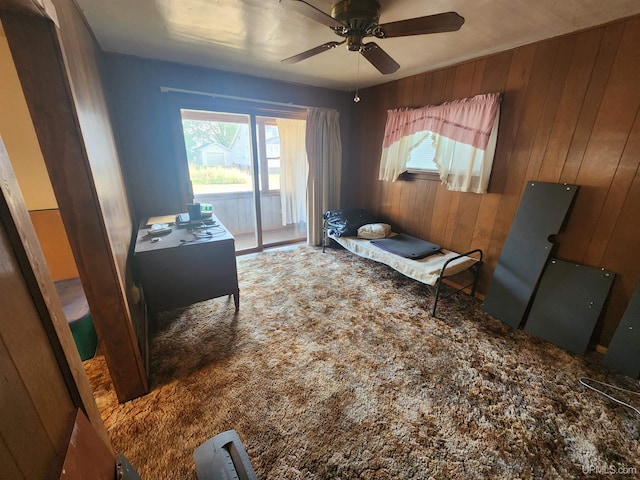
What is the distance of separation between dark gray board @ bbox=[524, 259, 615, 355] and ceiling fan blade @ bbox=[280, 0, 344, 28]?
2427mm

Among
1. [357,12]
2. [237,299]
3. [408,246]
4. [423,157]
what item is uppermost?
[357,12]

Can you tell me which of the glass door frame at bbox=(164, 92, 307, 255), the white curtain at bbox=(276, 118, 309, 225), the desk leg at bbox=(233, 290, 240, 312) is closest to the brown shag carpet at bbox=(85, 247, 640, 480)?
the desk leg at bbox=(233, 290, 240, 312)

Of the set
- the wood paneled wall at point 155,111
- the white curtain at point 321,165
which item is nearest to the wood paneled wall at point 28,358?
the wood paneled wall at point 155,111

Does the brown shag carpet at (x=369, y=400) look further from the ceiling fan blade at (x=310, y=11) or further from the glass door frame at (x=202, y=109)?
the ceiling fan blade at (x=310, y=11)

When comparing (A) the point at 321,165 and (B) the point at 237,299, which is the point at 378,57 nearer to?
(A) the point at 321,165

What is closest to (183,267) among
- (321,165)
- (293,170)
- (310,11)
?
(310,11)

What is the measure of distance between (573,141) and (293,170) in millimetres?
3572

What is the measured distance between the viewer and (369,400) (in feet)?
5.11

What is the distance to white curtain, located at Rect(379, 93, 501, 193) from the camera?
2.37 metres

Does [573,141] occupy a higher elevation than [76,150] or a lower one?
higher

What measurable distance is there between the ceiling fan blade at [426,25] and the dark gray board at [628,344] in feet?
6.86

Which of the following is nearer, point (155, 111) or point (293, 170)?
point (155, 111)

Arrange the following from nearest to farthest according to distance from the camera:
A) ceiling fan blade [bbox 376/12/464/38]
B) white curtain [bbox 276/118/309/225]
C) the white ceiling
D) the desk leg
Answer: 1. ceiling fan blade [bbox 376/12/464/38]
2. the white ceiling
3. the desk leg
4. white curtain [bbox 276/118/309/225]

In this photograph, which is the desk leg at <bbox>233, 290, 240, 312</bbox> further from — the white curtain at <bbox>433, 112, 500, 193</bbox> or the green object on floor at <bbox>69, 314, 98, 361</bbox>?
the white curtain at <bbox>433, 112, 500, 193</bbox>
